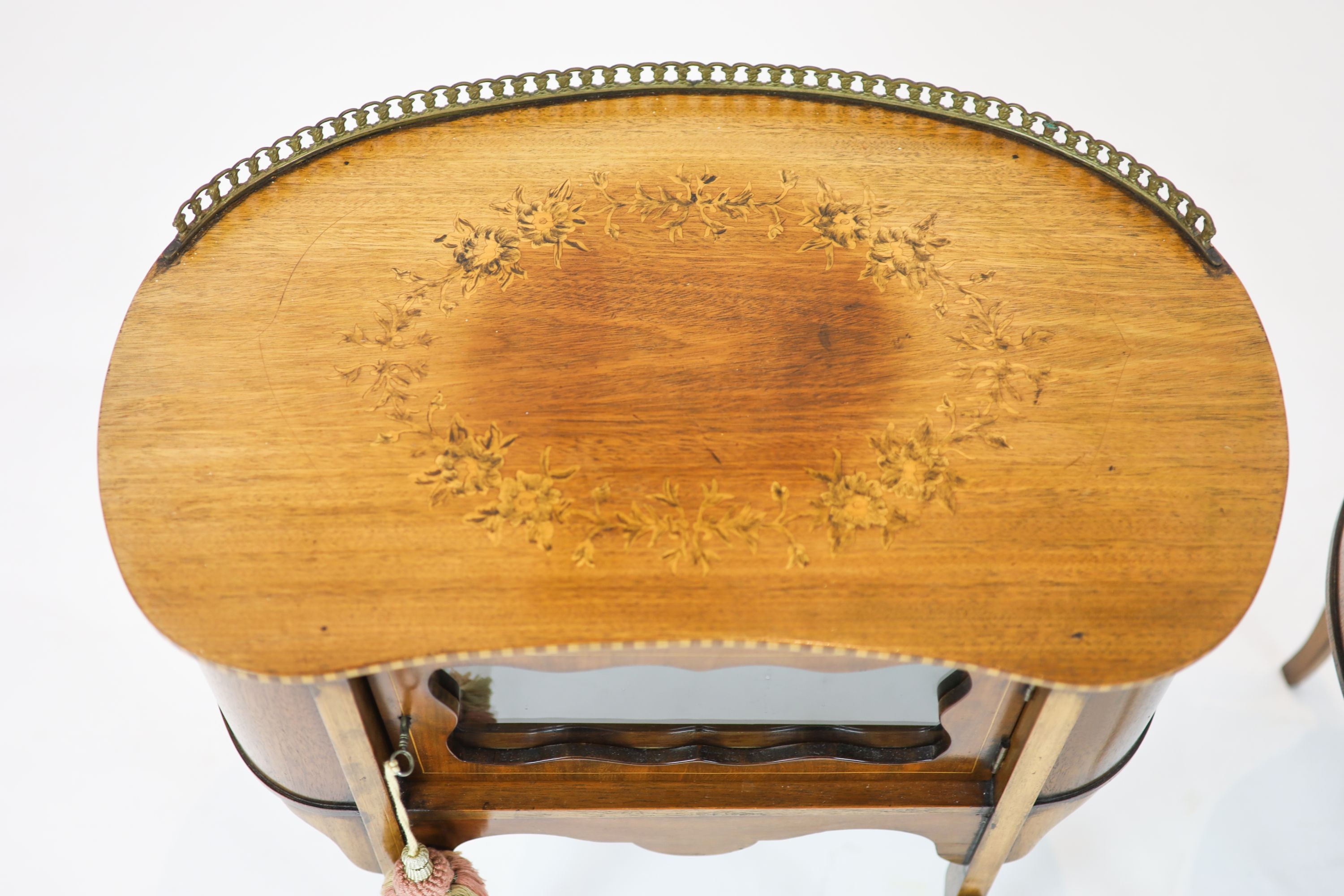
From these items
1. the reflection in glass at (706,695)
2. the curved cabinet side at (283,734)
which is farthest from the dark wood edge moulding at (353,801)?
the reflection in glass at (706,695)

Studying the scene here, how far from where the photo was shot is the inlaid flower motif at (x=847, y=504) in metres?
1.19

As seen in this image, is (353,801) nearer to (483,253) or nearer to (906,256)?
(483,253)

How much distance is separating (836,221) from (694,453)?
37 centimetres

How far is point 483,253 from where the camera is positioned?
1393 millimetres

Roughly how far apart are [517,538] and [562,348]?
0.23 meters

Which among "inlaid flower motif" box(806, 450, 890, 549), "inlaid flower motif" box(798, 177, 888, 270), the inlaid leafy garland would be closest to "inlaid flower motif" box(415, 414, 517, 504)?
the inlaid leafy garland

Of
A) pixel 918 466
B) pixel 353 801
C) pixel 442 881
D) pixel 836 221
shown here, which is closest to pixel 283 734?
pixel 353 801

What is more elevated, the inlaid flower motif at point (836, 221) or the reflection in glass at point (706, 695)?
the inlaid flower motif at point (836, 221)

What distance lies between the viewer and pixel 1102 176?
146 cm

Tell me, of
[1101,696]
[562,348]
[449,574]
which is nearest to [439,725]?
[449,574]

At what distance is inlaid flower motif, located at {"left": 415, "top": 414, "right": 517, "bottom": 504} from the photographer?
3.97 ft

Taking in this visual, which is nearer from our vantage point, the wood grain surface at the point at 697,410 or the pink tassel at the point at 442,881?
the wood grain surface at the point at 697,410

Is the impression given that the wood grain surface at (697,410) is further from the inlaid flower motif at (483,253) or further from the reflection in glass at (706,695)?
the reflection in glass at (706,695)

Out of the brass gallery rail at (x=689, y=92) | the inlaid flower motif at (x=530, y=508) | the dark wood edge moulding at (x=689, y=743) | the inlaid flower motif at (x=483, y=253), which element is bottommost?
the dark wood edge moulding at (x=689, y=743)
